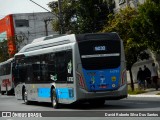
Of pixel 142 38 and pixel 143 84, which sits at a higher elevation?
pixel 142 38

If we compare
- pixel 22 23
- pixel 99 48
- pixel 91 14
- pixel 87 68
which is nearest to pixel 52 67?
pixel 87 68

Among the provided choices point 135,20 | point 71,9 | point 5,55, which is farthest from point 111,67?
point 5,55

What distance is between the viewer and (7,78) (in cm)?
4888

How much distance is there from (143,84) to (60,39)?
12.6 metres

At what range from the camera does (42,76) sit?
24.2 metres

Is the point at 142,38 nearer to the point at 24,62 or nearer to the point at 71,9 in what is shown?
the point at 24,62

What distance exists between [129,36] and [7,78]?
1821cm

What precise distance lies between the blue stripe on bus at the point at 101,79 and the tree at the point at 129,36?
11.6m

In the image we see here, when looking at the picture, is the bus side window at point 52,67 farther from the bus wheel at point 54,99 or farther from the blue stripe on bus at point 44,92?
the blue stripe on bus at point 44,92

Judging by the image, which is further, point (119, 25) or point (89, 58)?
point (119, 25)

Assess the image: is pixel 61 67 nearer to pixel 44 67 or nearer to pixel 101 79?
pixel 101 79

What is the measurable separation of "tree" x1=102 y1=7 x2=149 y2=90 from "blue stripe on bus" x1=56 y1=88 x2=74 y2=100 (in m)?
11.4

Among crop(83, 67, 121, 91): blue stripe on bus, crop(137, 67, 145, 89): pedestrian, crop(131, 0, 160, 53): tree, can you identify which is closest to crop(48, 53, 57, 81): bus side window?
crop(83, 67, 121, 91): blue stripe on bus

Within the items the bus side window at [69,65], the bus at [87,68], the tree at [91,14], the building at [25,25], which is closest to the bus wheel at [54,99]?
the bus at [87,68]
